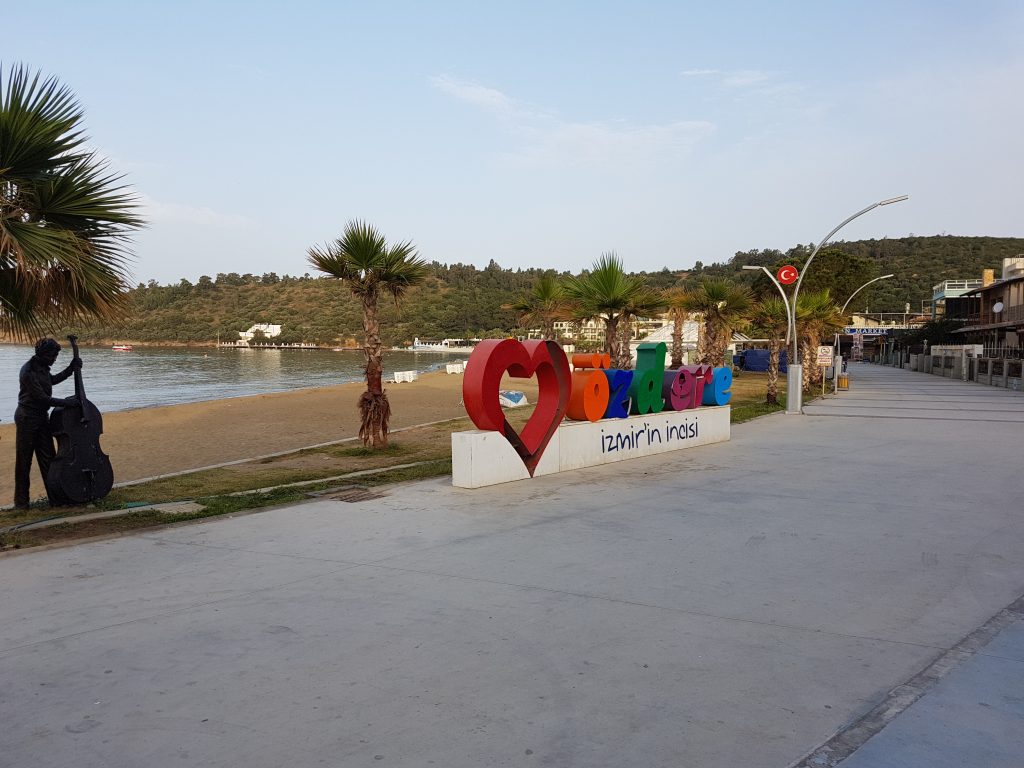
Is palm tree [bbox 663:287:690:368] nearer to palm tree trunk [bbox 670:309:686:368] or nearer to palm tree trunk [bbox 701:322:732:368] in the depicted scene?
palm tree trunk [bbox 670:309:686:368]

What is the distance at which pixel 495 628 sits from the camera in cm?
542

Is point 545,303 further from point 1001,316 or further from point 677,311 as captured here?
point 1001,316

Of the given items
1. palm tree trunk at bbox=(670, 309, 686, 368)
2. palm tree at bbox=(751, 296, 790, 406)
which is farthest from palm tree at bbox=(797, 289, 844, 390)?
palm tree trunk at bbox=(670, 309, 686, 368)

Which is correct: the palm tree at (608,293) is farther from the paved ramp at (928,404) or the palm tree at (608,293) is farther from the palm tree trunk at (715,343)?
the palm tree trunk at (715,343)

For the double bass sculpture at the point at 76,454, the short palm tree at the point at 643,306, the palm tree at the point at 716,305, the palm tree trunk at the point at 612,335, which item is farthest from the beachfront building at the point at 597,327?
the double bass sculpture at the point at 76,454

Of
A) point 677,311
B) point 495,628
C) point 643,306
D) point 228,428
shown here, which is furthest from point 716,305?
point 495,628

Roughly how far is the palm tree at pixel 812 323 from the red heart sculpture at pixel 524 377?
2219 centimetres

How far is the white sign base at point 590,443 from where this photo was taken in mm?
11117

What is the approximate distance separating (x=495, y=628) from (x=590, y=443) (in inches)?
319

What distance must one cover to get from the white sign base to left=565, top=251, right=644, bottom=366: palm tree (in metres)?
4.81

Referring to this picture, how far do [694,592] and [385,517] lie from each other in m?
4.10

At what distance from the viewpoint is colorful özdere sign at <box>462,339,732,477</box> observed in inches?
441

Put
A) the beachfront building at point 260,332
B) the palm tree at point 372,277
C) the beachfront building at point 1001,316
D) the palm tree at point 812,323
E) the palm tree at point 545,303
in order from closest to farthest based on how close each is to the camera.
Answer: the palm tree at point 372,277 → the palm tree at point 545,303 → the palm tree at point 812,323 → the beachfront building at point 1001,316 → the beachfront building at point 260,332

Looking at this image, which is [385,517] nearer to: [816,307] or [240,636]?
[240,636]
